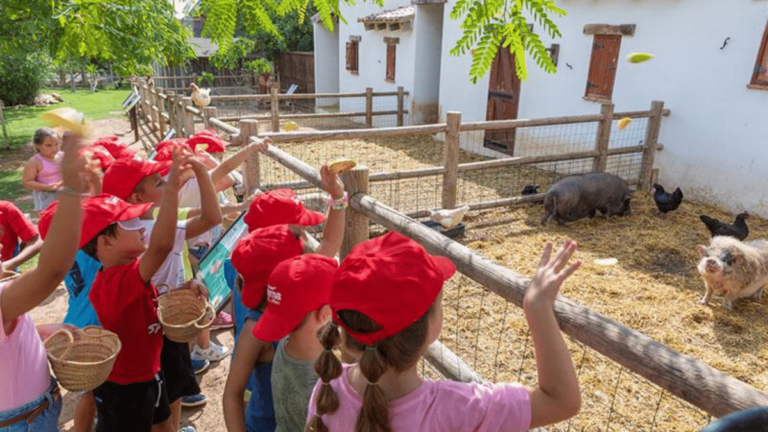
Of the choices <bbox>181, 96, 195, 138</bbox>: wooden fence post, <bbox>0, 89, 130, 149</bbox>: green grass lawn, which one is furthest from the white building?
<bbox>0, 89, 130, 149</bbox>: green grass lawn

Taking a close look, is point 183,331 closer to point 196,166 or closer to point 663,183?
point 196,166

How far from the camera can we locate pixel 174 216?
2062 mm

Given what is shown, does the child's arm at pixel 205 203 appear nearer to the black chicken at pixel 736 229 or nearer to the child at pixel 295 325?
the child at pixel 295 325

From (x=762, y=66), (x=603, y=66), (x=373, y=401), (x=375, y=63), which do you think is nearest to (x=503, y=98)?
(x=603, y=66)

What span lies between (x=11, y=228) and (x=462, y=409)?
3576 millimetres

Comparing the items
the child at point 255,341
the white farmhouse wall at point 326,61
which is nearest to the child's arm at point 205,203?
the child at point 255,341

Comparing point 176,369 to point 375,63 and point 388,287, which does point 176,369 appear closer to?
point 388,287

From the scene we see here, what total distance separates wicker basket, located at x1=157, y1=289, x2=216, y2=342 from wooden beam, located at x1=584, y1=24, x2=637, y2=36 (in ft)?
26.7

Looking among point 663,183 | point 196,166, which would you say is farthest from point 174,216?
point 663,183

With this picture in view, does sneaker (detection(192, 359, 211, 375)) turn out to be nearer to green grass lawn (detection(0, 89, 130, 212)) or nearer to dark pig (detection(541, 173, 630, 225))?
green grass lawn (detection(0, 89, 130, 212))

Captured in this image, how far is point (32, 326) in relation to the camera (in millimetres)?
1923

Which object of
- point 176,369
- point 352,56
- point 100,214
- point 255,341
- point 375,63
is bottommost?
point 176,369

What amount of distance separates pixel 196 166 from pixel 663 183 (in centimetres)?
811

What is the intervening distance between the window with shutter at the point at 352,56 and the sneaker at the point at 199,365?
1500 centimetres
